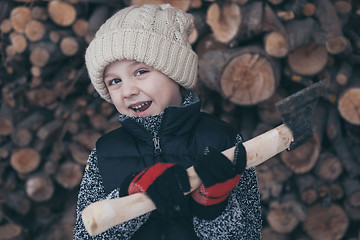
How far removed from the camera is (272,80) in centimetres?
225

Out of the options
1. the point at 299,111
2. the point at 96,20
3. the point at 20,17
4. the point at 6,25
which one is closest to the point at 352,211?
the point at 299,111

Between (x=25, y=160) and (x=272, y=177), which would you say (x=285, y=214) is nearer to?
(x=272, y=177)

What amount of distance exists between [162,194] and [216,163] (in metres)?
0.20

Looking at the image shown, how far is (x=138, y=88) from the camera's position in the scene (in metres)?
1.33

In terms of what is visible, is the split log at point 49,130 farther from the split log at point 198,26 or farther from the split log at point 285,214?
the split log at point 285,214

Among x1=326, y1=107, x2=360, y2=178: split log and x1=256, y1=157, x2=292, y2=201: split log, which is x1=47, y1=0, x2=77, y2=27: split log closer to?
x1=256, y1=157, x2=292, y2=201: split log

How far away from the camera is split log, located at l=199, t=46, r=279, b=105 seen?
2.24 meters

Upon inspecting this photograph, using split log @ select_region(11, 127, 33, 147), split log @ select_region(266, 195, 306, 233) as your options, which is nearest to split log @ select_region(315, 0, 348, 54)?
split log @ select_region(266, 195, 306, 233)

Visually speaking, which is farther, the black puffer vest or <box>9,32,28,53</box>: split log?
<box>9,32,28,53</box>: split log

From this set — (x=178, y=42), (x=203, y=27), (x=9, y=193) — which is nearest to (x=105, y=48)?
(x=178, y=42)

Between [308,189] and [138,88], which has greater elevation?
[138,88]

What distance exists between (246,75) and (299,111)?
92 centimetres

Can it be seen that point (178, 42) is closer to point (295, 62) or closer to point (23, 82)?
point (295, 62)

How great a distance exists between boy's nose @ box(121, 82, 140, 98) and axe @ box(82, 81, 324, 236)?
1.19 ft
